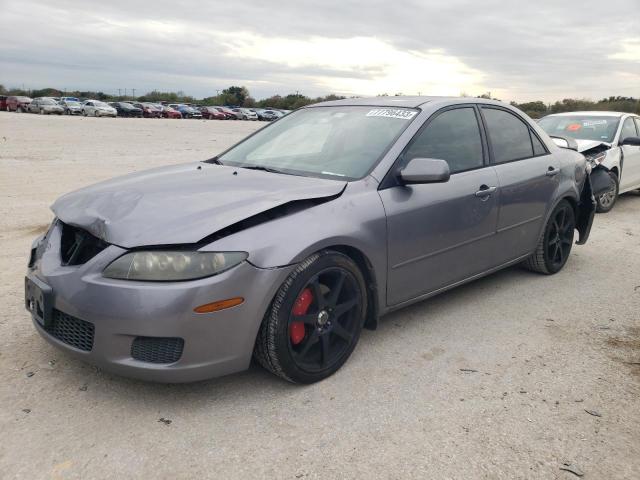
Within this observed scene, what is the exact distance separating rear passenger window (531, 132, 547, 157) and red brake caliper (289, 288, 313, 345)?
9.37 ft

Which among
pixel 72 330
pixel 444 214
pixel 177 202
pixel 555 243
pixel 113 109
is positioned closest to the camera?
pixel 72 330

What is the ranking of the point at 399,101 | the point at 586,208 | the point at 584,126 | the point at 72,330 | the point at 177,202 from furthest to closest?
the point at 584,126, the point at 586,208, the point at 399,101, the point at 177,202, the point at 72,330

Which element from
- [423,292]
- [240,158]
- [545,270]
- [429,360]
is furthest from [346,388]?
[545,270]

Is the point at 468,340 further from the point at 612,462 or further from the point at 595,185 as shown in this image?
the point at 595,185

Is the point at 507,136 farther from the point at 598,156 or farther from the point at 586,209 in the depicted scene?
the point at 598,156

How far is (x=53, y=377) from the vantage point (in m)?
3.16

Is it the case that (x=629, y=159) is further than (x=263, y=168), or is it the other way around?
(x=629, y=159)

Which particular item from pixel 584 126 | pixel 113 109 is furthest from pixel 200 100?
pixel 584 126

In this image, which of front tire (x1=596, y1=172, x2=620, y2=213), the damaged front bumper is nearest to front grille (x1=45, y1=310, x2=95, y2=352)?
the damaged front bumper

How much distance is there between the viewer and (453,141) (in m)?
4.18

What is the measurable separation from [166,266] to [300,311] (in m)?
0.76

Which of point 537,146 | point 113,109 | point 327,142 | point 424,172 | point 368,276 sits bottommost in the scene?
point 368,276

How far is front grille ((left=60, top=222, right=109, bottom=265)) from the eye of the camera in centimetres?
294

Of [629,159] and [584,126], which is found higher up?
[584,126]
